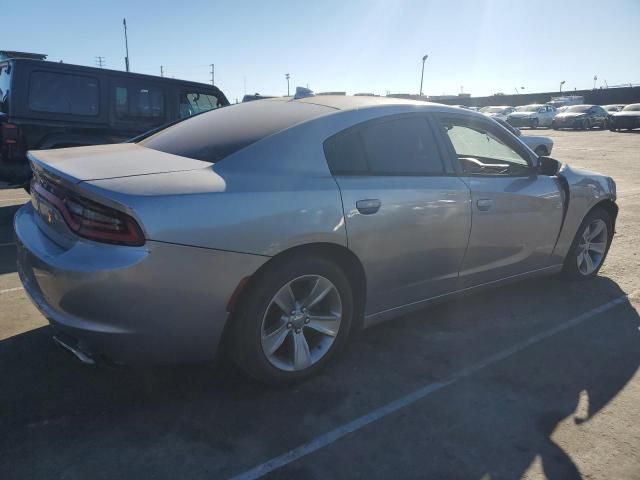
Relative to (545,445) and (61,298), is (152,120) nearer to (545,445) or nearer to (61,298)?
(61,298)

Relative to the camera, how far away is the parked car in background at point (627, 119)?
2722 centimetres

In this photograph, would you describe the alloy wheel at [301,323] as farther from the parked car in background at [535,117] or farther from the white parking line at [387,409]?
the parked car in background at [535,117]

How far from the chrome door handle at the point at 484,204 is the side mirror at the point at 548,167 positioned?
2.67 ft

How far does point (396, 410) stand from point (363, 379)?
0.35m

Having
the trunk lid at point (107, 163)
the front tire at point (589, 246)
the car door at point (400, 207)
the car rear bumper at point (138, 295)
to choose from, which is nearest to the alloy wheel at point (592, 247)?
the front tire at point (589, 246)

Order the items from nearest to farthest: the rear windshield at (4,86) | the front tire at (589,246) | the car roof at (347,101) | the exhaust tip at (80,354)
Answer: the exhaust tip at (80,354), the car roof at (347,101), the front tire at (589,246), the rear windshield at (4,86)

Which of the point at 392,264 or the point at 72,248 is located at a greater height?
the point at 72,248

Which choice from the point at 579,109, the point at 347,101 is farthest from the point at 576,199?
the point at 579,109

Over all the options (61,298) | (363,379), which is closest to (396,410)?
(363,379)

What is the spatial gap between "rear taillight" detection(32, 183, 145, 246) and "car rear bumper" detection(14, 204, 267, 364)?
42mm

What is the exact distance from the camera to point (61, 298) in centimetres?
237

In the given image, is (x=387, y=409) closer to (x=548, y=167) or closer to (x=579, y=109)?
(x=548, y=167)

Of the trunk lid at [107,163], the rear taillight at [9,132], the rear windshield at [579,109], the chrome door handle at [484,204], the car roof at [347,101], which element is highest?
the rear windshield at [579,109]

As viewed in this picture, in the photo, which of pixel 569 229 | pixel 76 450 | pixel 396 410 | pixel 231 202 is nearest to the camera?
pixel 76 450
